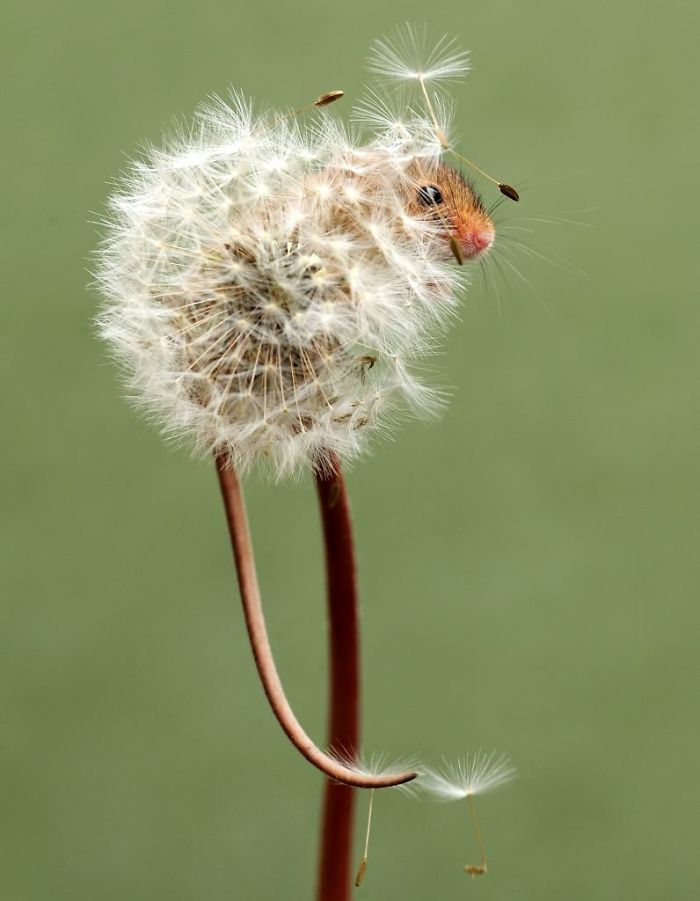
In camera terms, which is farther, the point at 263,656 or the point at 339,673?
the point at 339,673

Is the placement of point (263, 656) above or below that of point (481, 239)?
below

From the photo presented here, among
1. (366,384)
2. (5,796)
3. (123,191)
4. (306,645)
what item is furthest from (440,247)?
(5,796)

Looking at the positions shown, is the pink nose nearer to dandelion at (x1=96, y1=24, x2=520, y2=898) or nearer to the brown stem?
dandelion at (x1=96, y1=24, x2=520, y2=898)

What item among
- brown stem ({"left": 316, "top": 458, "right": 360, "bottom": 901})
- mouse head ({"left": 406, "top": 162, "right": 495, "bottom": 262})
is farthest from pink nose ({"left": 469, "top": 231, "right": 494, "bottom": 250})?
brown stem ({"left": 316, "top": 458, "right": 360, "bottom": 901})

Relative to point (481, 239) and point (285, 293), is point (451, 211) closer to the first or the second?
point (481, 239)

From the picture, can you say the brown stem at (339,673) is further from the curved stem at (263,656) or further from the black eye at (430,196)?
the black eye at (430,196)

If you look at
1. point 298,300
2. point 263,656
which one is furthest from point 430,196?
point 263,656

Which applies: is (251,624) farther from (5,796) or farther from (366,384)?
(5,796)
